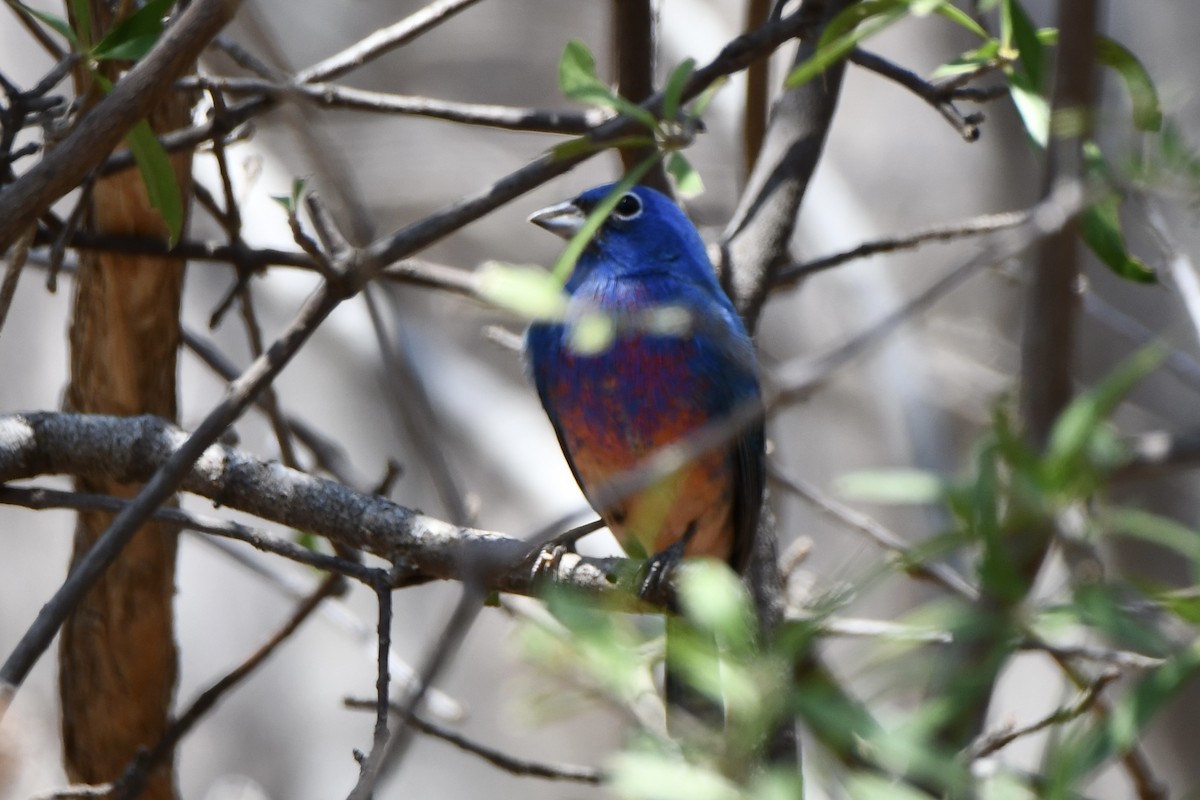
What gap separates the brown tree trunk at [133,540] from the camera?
99.5 inches

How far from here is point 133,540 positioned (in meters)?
2.52

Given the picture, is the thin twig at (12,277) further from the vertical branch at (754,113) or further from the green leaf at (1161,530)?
the vertical branch at (754,113)

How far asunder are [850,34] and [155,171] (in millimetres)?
1055

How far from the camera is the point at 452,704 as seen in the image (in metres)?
3.12

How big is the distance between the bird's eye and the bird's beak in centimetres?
9

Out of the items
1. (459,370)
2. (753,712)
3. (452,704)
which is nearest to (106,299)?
(452,704)

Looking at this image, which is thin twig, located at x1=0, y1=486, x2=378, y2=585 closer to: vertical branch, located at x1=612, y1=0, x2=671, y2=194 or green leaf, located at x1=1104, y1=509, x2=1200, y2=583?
green leaf, located at x1=1104, y1=509, x2=1200, y2=583

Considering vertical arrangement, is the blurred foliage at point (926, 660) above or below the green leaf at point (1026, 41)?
below

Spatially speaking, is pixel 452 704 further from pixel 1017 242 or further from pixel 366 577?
pixel 1017 242

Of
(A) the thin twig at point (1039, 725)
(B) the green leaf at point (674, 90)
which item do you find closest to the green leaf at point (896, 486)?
(A) the thin twig at point (1039, 725)

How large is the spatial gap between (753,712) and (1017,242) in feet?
1.60

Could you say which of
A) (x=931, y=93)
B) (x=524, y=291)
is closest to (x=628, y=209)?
(x=931, y=93)

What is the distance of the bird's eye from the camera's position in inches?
128

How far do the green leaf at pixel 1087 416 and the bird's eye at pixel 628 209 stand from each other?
2.04 m
